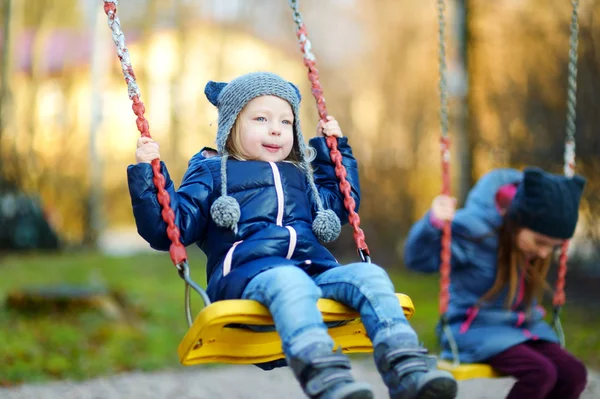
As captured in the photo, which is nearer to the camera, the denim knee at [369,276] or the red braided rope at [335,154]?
the denim knee at [369,276]

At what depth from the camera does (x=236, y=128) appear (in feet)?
10.0

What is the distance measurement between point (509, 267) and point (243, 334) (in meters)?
1.67

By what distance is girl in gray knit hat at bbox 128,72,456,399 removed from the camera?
8.00ft

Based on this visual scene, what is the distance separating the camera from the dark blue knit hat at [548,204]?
12.0 ft

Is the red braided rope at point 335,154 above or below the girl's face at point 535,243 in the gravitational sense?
above

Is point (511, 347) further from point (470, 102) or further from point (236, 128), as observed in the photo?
point (470, 102)

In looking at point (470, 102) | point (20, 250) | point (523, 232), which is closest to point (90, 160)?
point (20, 250)

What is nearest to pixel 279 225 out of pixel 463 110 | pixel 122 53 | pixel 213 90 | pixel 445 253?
pixel 213 90

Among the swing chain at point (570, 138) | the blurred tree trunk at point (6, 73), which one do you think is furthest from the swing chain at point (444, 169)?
the blurred tree trunk at point (6, 73)

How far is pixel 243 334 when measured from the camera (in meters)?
2.80

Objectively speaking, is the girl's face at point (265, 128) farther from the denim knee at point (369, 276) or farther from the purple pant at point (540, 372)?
the purple pant at point (540, 372)

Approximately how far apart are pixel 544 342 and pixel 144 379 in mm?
3139

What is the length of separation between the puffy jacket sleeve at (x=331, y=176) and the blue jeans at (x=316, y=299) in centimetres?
51

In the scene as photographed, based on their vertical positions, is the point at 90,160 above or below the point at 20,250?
above
